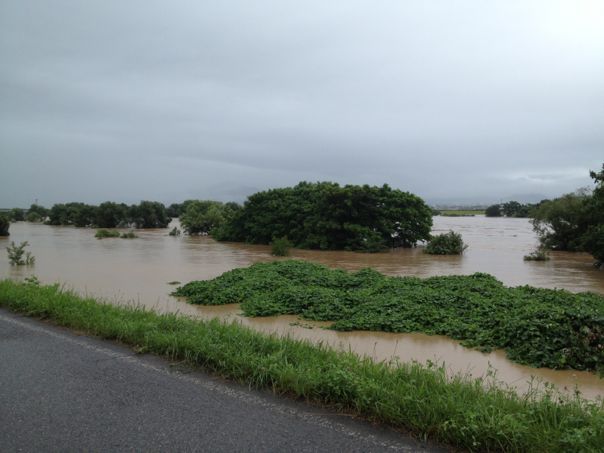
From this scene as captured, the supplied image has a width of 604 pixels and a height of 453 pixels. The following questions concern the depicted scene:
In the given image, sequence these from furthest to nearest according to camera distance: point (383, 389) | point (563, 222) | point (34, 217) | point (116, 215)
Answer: point (34, 217) → point (116, 215) → point (563, 222) → point (383, 389)

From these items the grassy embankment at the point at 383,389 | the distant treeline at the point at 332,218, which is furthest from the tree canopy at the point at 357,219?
the grassy embankment at the point at 383,389

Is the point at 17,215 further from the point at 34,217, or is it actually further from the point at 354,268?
the point at 354,268

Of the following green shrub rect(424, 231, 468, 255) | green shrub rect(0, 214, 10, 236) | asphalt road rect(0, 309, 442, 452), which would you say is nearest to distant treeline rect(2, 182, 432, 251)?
green shrub rect(424, 231, 468, 255)

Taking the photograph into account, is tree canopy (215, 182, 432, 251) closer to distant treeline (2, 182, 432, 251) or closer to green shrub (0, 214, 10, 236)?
distant treeline (2, 182, 432, 251)

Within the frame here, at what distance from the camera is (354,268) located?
694 inches

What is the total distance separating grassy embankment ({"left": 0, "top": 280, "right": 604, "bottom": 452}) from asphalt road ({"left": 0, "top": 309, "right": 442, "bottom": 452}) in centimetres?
17

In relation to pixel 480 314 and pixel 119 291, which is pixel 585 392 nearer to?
pixel 480 314

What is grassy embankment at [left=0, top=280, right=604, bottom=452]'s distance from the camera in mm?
3137

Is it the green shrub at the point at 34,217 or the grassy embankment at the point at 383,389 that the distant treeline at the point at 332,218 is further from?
the green shrub at the point at 34,217

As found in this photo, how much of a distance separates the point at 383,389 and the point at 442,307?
5.11 m

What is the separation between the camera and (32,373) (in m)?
4.43

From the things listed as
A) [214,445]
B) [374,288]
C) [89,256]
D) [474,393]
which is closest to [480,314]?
[374,288]

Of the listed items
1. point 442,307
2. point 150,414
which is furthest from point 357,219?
point 150,414

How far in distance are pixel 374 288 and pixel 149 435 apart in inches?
291
